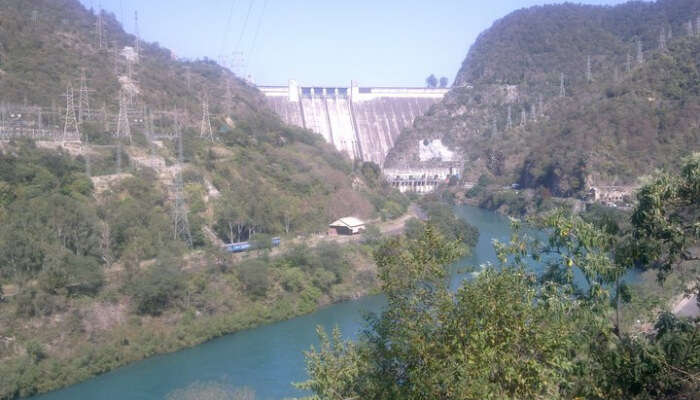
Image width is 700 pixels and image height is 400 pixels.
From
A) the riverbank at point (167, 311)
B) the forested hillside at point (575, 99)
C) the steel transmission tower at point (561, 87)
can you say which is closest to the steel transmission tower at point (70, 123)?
the riverbank at point (167, 311)

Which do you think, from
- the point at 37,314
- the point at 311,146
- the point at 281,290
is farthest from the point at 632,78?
the point at 37,314

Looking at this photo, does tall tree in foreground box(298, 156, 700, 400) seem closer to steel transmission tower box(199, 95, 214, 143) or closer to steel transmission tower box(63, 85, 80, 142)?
steel transmission tower box(63, 85, 80, 142)

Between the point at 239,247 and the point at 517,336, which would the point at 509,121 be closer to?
the point at 239,247

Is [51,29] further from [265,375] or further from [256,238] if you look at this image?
[265,375]

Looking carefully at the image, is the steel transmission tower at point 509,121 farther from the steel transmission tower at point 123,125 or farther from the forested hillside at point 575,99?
the steel transmission tower at point 123,125

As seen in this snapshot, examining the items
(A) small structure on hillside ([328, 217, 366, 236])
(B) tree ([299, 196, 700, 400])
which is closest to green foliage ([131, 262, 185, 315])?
(A) small structure on hillside ([328, 217, 366, 236])
